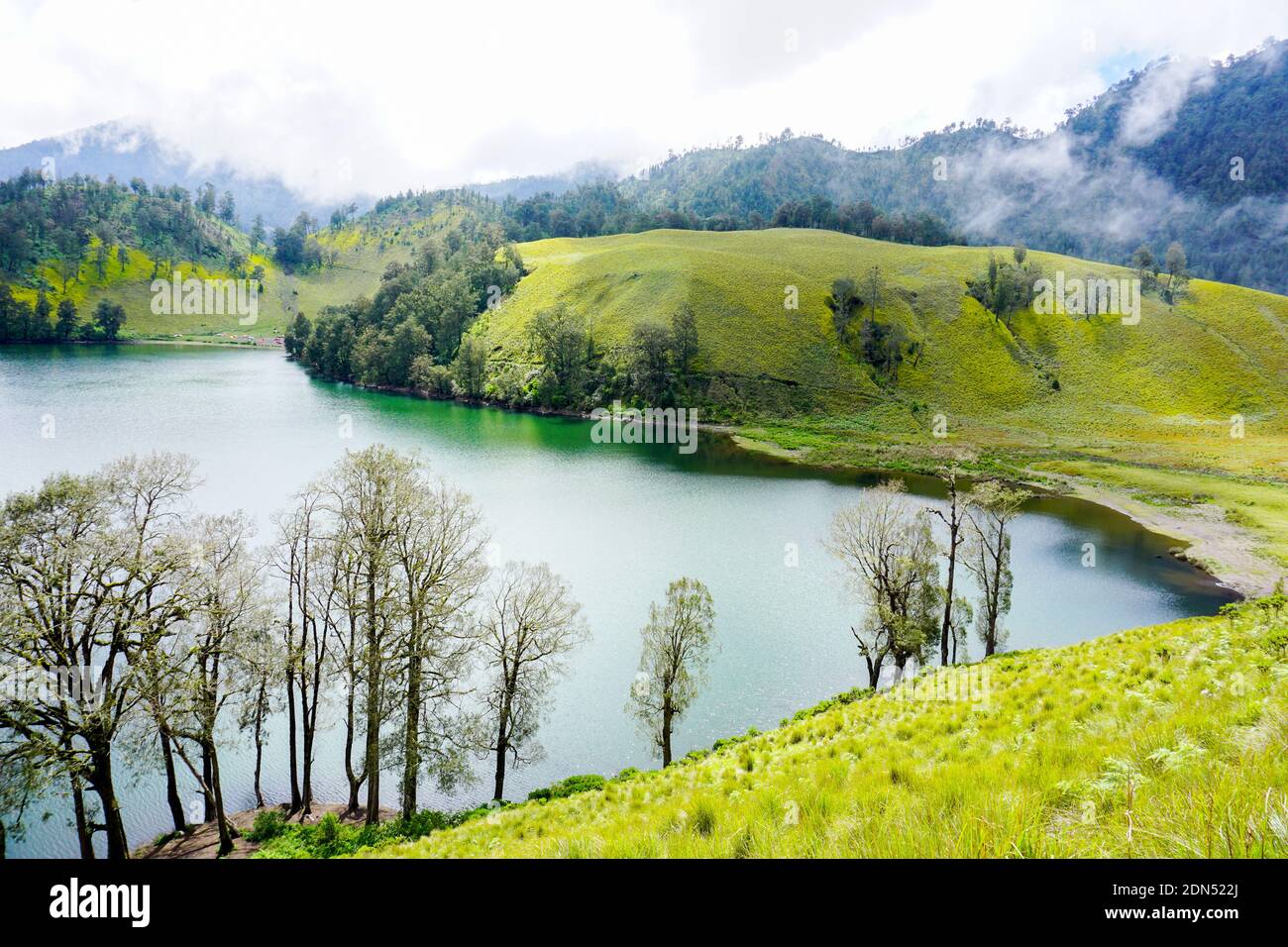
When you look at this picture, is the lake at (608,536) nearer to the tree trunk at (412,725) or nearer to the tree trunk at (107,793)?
the tree trunk at (412,725)

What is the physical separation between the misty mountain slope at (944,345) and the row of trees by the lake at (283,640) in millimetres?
72866

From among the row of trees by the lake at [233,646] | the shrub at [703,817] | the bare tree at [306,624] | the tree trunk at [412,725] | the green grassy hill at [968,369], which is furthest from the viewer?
the green grassy hill at [968,369]

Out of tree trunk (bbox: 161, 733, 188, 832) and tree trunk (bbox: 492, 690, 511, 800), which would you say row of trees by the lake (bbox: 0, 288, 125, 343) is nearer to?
tree trunk (bbox: 161, 733, 188, 832)

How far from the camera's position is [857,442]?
82812 mm

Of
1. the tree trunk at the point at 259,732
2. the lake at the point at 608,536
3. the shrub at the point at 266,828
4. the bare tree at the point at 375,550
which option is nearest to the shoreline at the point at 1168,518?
the lake at the point at 608,536

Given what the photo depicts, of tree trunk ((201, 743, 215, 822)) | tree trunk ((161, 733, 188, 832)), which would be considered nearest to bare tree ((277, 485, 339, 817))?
tree trunk ((201, 743, 215, 822))

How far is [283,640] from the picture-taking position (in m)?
24.6

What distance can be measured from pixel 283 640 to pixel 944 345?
114 metres

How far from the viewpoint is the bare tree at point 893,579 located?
94.0ft

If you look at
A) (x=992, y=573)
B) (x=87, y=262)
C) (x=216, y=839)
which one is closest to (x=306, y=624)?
(x=216, y=839)

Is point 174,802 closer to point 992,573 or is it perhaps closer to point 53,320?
point 992,573

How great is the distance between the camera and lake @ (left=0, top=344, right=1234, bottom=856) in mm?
25953
